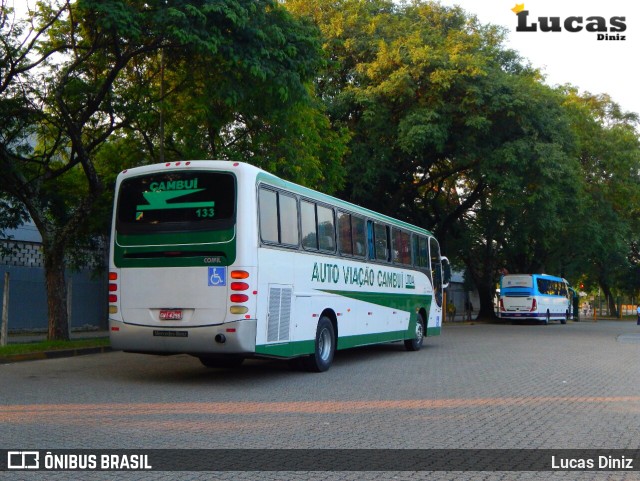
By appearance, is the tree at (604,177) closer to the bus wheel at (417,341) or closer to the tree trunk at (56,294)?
the bus wheel at (417,341)

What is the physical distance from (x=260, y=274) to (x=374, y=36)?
18.8 meters

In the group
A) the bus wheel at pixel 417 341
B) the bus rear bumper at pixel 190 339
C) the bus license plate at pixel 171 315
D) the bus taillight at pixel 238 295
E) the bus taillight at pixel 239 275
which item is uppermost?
the bus taillight at pixel 239 275

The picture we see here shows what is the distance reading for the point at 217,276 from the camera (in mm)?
11500

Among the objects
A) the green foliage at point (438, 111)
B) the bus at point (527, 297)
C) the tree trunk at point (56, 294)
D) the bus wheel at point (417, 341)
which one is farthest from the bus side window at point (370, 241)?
the bus at point (527, 297)

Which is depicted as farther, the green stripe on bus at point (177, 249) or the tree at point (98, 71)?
the tree at point (98, 71)

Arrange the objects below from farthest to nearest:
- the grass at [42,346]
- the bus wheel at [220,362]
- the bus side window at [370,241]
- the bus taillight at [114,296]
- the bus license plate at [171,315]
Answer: the bus side window at [370,241], the grass at [42,346], the bus wheel at [220,362], the bus taillight at [114,296], the bus license plate at [171,315]

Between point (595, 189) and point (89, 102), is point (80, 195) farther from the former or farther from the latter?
point (595, 189)

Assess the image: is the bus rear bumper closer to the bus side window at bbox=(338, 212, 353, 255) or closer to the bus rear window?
the bus rear window

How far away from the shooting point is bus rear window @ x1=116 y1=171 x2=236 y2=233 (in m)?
11.7

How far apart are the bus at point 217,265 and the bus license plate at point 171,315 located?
0.05 feet

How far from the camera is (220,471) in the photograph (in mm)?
6203

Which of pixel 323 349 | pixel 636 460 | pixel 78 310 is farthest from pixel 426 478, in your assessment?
pixel 78 310

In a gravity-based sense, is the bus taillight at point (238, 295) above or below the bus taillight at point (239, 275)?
below

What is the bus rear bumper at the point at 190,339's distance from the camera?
1132cm
